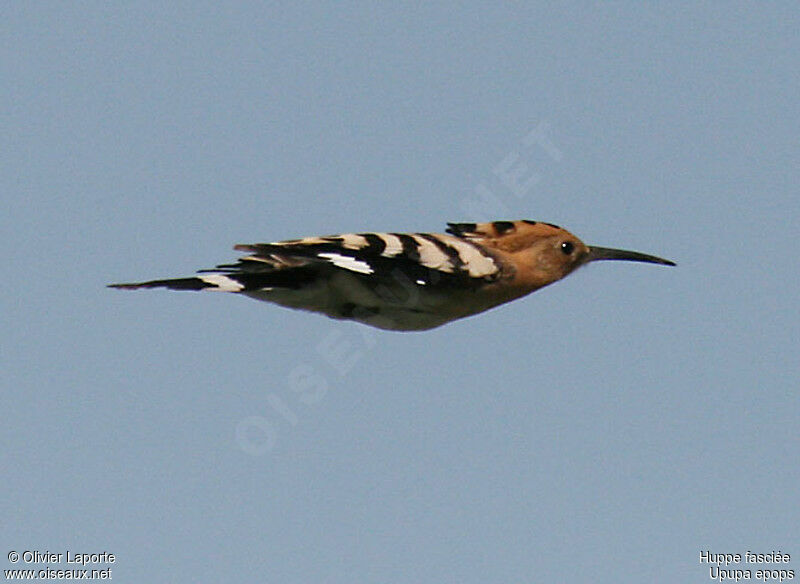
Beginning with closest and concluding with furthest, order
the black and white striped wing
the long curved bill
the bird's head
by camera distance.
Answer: the black and white striped wing
the bird's head
the long curved bill

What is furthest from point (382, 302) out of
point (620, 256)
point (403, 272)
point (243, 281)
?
point (620, 256)

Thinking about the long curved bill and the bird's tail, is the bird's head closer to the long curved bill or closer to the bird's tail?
the long curved bill

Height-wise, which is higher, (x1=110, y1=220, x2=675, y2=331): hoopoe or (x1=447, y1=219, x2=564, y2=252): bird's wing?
(x1=447, y1=219, x2=564, y2=252): bird's wing

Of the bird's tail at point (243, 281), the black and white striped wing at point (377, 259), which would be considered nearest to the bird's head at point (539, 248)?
the black and white striped wing at point (377, 259)

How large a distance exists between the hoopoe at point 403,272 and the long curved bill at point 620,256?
0.14 meters

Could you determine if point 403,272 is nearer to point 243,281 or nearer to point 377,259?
point 377,259

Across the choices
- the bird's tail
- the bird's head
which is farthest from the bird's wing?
the bird's tail

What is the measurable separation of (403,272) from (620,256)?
1077mm

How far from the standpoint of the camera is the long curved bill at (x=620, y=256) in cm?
433

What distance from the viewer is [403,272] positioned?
3736 millimetres

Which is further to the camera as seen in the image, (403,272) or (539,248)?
(539,248)

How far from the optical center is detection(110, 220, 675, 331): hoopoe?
3.62 m

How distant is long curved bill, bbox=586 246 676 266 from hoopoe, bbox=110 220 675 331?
0.14 metres

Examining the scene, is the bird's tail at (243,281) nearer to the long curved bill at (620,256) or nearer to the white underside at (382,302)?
the white underside at (382,302)
